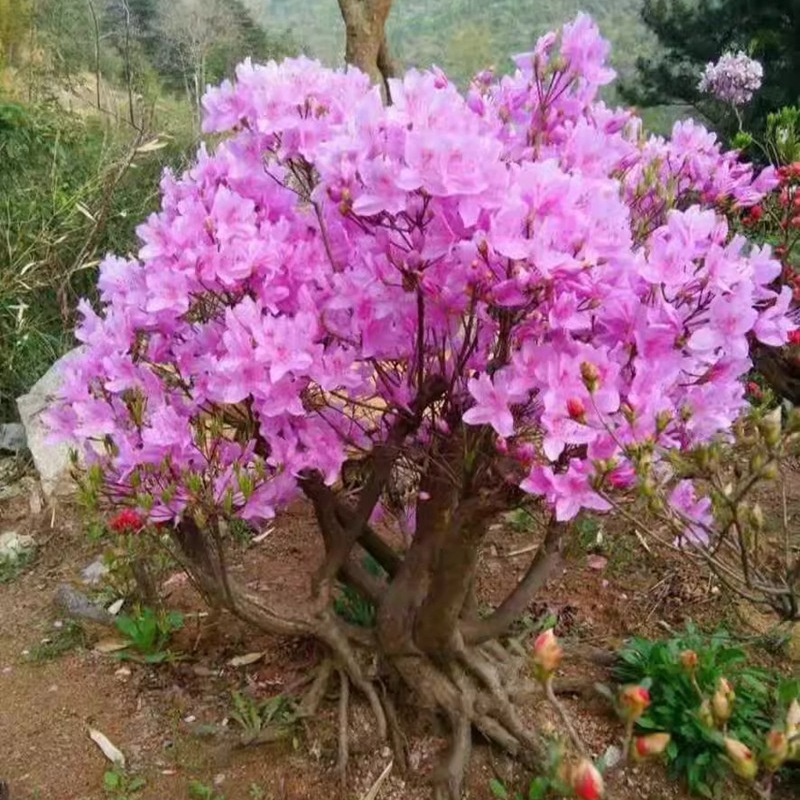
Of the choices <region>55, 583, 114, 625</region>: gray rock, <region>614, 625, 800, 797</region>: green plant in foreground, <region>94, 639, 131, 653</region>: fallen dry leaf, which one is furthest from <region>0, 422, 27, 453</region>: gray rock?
<region>614, 625, 800, 797</region>: green plant in foreground

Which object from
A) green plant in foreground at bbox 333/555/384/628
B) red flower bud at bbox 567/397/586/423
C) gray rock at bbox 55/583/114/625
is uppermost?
red flower bud at bbox 567/397/586/423

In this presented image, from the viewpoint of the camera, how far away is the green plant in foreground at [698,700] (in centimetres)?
219

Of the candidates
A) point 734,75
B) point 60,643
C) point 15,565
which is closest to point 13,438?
point 15,565

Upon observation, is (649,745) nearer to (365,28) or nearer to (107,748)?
(107,748)

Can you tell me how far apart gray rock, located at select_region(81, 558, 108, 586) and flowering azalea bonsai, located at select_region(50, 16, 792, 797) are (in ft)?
4.13

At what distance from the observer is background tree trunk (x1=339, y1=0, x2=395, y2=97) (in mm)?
7148

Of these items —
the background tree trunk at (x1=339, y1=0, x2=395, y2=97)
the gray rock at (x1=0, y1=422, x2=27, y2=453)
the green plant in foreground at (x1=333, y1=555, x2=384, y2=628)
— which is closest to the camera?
the green plant in foreground at (x1=333, y1=555, x2=384, y2=628)

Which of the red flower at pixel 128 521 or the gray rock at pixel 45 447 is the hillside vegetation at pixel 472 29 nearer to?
the gray rock at pixel 45 447

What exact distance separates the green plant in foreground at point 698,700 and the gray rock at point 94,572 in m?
1.74

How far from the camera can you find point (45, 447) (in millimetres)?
3902

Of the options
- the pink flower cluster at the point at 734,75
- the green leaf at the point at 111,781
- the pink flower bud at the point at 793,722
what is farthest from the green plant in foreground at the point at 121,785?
the pink flower cluster at the point at 734,75

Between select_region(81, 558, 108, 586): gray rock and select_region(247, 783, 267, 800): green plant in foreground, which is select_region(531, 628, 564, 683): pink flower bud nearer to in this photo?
select_region(247, 783, 267, 800): green plant in foreground

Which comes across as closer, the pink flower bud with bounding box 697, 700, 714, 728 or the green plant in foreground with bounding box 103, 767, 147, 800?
the pink flower bud with bounding box 697, 700, 714, 728

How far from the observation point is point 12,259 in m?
4.41
